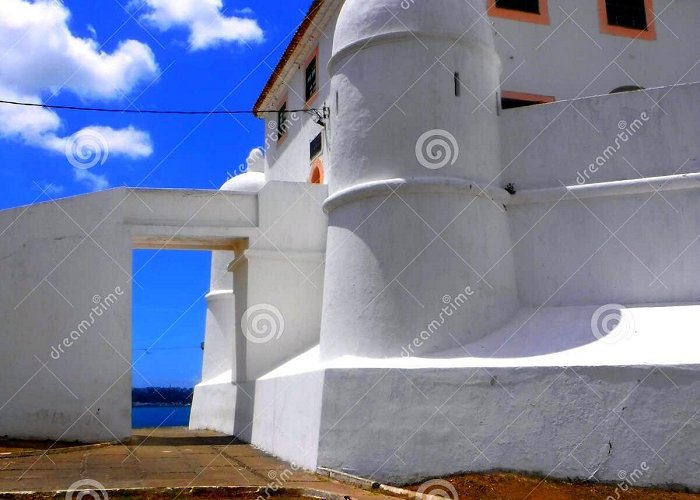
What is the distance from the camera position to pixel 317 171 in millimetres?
16047

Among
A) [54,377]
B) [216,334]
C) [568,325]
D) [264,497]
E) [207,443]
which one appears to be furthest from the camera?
[216,334]

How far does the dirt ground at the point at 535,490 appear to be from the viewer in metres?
7.74

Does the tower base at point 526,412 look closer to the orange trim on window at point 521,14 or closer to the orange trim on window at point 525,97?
the orange trim on window at point 525,97

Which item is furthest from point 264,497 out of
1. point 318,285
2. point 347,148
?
point 318,285

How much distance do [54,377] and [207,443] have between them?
2996 mm

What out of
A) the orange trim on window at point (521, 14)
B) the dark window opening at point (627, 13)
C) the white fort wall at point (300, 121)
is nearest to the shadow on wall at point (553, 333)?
the white fort wall at point (300, 121)

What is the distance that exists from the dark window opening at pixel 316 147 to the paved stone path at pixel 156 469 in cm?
664

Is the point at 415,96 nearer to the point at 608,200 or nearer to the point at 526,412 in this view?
the point at 608,200

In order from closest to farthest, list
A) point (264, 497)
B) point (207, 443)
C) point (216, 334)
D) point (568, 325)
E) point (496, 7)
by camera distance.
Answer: point (264, 497) → point (568, 325) → point (207, 443) → point (496, 7) → point (216, 334)

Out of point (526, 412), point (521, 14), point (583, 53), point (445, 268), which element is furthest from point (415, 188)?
point (583, 53)

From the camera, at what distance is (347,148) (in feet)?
35.8

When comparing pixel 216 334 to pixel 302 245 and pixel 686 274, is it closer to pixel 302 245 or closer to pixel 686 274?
pixel 302 245

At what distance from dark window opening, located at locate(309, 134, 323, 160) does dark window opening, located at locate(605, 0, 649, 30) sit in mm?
6592

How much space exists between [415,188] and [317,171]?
6236 mm
